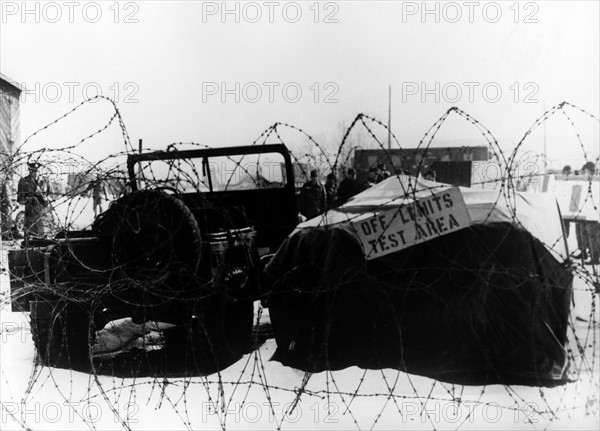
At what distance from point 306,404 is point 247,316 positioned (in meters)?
1.34

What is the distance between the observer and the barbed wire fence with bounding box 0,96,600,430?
175 inches

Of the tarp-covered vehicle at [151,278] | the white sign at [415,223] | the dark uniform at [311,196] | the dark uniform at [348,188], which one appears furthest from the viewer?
the dark uniform at [311,196]

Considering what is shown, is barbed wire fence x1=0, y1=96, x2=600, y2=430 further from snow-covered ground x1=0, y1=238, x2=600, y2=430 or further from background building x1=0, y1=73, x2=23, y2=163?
background building x1=0, y1=73, x2=23, y2=163

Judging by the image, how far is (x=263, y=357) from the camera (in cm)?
568

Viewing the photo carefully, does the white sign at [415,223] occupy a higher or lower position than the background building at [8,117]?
lower

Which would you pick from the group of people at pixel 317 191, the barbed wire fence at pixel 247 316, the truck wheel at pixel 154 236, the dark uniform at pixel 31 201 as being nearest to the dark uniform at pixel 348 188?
the group of people at pixel 317 191

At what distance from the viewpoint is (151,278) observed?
16.1ft

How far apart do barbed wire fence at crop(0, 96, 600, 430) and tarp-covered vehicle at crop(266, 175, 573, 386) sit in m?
0.03

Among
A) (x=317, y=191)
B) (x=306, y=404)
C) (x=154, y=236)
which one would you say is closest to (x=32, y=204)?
(x=154, y=236)

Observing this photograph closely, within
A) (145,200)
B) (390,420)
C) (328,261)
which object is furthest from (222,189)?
(390,420)

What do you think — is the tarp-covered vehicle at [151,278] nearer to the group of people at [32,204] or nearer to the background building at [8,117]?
the group of people at [32,204]

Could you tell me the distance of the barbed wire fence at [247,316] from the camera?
14.6ft

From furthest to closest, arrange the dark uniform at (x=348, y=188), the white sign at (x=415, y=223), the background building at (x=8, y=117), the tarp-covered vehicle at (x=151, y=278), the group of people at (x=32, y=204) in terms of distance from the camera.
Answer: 1. the background building at (x=8, y=117)
2. the dark uniform at (x=348, y=188)
3. the tarp-covered vehicle at (x=151, y=278)
4. the group of people at (x=32, y=204)
5. the white sign at (x=415, y=223)

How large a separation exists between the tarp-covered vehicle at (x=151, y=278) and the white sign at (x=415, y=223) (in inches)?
42.4
